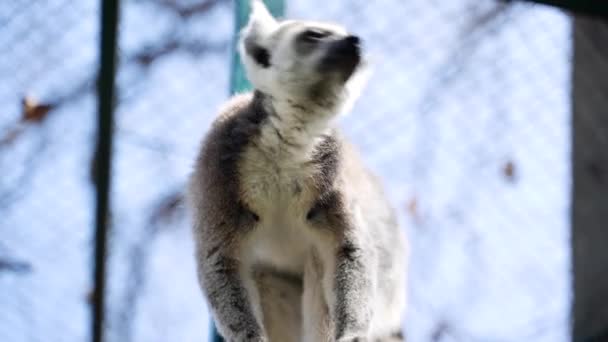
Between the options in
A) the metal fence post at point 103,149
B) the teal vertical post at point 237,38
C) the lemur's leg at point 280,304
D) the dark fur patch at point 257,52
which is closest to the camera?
the metal fence post at point 103,149

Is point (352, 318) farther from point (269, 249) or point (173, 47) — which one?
point (173, 47)

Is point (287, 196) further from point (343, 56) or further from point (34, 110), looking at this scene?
point (34, 110)

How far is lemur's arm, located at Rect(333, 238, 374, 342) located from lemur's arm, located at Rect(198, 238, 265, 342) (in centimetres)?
29

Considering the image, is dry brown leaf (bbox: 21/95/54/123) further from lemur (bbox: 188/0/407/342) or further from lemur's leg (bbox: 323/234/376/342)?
lemur's leg (bbox: 323/234/376/342)

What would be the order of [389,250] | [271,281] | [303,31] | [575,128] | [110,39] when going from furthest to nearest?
[575,128] < [389,250] < [271,281] < [303,31] < [110,39]

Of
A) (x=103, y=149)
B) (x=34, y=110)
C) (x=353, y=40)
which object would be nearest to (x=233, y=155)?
Result: (x=103, y=149)

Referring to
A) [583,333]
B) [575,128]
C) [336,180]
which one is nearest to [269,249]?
[336,180]

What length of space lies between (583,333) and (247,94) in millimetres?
2573

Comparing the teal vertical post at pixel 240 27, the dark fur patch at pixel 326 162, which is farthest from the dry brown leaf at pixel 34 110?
the dark fur patch at pixel 326 162

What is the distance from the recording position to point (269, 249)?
2.90m

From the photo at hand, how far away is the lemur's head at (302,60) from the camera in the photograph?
8.80 feet

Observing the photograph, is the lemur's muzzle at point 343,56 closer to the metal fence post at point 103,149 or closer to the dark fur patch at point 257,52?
the dark fur patch at point 257,52

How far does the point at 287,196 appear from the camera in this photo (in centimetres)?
280

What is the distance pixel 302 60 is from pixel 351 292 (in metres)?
0.83
